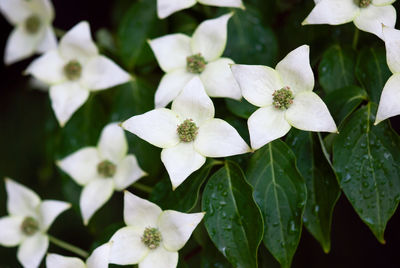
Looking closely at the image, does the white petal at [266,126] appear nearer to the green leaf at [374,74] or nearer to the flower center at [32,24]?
the green leaf at [374,74]

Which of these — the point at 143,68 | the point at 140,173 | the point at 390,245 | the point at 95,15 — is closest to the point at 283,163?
the point at 140,173

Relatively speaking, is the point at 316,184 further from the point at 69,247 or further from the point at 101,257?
the point at 69,247

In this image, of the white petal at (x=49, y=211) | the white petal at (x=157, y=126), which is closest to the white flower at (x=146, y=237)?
the white petal at (x=157, y=126)

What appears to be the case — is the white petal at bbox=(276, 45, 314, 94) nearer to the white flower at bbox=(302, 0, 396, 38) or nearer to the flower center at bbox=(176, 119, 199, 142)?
Result: the white flower at bbox=(302, 0, 396, 38)

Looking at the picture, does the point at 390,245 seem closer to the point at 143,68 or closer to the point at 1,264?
the point at 143,68

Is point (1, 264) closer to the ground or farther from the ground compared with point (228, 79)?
closer to the ground

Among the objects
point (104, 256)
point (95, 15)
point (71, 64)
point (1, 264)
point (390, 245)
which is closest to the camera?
point (104, 256)

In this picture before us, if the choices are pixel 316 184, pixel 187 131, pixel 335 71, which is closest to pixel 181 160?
pixel 187 131
